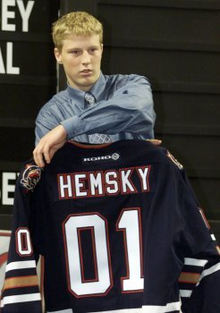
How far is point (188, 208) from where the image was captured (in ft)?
8.20

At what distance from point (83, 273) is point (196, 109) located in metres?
1.03

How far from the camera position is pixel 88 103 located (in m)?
2.61

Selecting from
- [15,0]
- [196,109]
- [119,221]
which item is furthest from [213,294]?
[15,0]

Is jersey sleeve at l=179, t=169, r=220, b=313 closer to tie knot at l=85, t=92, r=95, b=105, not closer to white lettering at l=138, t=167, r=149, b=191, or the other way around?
white lettering at l=138, t=167, r=149, b=191

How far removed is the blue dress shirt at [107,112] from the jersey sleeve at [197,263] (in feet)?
0.77

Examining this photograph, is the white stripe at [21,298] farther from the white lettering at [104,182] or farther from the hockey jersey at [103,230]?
the white lettering at [104,182]

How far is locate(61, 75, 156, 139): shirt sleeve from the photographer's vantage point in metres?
2.41

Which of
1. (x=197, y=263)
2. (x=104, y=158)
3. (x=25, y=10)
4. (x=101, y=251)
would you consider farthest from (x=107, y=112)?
(x=25, y=10)

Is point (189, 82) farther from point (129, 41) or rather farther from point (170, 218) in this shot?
point (170, 218)

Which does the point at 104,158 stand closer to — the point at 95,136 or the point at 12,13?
the point at 95,136

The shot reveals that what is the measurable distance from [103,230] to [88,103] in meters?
0.40

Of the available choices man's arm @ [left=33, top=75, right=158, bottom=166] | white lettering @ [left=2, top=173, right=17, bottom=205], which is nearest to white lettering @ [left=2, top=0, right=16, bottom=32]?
white lettering @ [left=2, top=173, right=17, bottom=205]

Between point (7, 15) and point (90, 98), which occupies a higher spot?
point (7, 15)

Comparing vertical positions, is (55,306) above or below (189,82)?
below
